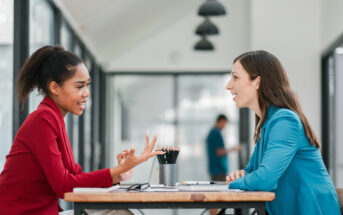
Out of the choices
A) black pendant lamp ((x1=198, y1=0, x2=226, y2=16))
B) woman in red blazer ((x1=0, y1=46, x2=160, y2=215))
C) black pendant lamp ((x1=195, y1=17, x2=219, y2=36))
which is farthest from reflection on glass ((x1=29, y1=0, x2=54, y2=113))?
woman in red blazer ((x1=0, y1=46, x2=160, y2=215))

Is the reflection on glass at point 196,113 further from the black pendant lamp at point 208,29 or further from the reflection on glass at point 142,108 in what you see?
the black pendant lamp at point 208,29

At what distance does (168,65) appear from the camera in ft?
28.6

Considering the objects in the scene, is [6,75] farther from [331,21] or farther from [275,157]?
[331,21]

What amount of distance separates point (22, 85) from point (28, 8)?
5.72 ft

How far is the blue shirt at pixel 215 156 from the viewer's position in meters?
7.27

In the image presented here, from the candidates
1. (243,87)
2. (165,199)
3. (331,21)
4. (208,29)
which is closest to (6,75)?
(243,87)

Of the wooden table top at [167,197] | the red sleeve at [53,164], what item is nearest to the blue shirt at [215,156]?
the red sleeve at [53,164]

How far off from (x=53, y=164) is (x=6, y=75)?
171 centimetres

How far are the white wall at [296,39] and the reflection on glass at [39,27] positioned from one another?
3281mm

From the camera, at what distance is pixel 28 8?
360cm

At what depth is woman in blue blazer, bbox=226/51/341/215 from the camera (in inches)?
72.8

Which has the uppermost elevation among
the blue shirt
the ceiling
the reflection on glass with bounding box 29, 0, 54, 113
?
the ceiling

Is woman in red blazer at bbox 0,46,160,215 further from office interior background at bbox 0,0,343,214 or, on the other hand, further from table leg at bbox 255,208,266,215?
office interior background at bbox 0,0,343,214

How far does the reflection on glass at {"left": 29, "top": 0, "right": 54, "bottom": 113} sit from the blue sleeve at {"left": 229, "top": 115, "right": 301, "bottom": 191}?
90.8 inches
